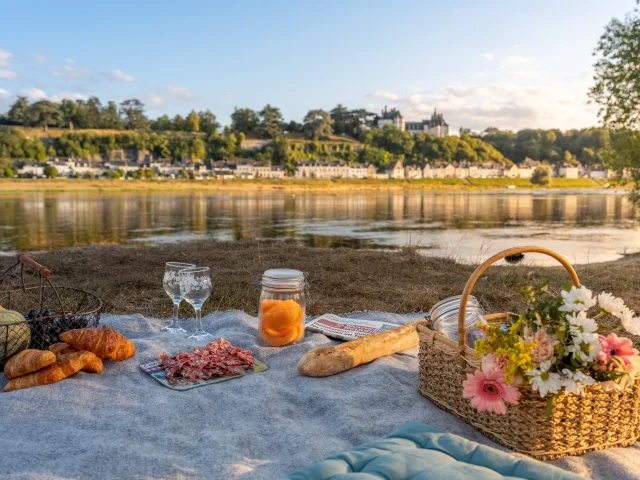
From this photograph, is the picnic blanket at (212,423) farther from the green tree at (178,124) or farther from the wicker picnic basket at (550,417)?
the green tree at (178,124)

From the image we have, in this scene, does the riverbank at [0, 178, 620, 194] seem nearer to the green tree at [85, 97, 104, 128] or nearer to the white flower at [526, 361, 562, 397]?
the white flower at [526, 361, 562, 397]

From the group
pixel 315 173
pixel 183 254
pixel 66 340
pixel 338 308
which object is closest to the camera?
pixel 66 340

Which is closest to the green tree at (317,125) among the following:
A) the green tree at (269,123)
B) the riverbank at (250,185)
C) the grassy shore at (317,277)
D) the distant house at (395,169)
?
the green tree at (269,123)

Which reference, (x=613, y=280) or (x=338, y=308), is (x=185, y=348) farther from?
(x=613, y=280)

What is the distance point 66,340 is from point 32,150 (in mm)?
139227

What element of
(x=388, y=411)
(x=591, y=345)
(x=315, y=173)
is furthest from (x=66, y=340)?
(x=315, y=173)

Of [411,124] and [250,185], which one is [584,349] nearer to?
[250,185]

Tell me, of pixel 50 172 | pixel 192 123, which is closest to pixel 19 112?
pixel 192 123

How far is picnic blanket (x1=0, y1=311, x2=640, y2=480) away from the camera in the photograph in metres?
Answer: 2.76

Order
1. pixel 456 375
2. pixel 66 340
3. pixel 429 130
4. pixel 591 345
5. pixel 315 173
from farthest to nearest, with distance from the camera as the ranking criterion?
1. pixel 429 130
2. pixel 315 173
3. pixel 66 340
4. pixel 456 375
5. pixel 591 345

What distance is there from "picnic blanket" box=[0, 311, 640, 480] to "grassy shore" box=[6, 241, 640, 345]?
7.99 feet

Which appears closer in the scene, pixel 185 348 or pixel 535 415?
pixel 535 415

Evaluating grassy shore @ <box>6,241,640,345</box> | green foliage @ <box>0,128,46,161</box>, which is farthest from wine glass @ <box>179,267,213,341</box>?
green foliage @ <box>0,128,46,161</box>

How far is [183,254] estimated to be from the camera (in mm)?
11117
